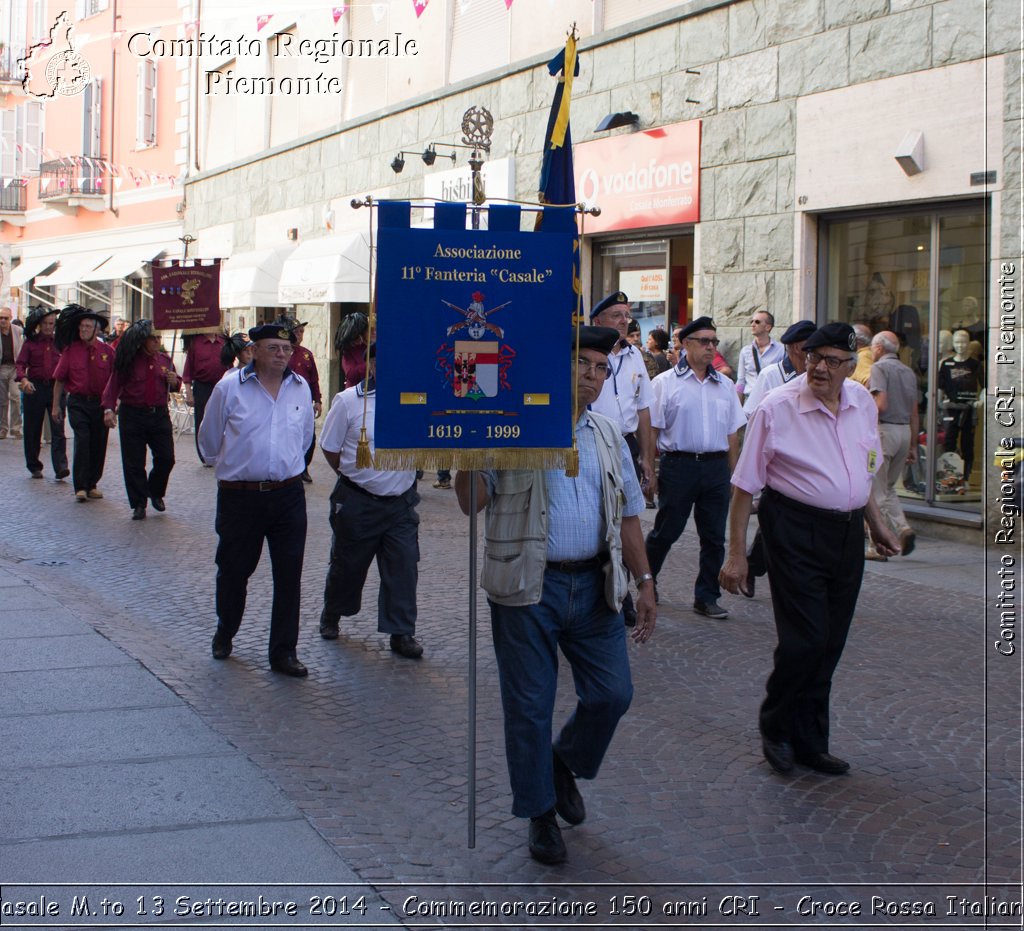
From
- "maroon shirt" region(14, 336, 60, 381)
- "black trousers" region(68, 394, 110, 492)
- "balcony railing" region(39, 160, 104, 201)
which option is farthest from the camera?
"balcony railing" region(39, 160, 104, 201)

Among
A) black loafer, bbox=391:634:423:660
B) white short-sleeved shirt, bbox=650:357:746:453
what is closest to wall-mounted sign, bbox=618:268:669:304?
white short-sleeved shirt, bbox=650:357:746:453

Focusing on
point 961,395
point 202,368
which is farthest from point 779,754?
point 202,368

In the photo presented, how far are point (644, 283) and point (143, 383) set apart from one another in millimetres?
6752

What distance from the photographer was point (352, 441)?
7.43 m

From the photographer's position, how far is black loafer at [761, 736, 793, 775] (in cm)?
541

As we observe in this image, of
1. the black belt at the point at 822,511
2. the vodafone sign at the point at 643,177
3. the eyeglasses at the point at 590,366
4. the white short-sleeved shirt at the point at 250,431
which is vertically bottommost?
the black belt at the point at 822,511

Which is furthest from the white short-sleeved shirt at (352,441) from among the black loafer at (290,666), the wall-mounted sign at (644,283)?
→ the wall-mounted sign at (644,283)

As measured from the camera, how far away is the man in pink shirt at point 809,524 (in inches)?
211

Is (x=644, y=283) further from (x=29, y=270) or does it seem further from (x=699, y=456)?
(x=29, y=270)

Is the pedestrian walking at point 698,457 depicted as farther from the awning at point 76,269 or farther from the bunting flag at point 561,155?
the awning at point 76,269

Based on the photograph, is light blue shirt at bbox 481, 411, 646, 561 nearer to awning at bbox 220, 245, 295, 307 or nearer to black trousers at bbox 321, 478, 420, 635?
black trousers at bbox 321, 478, 420, 635

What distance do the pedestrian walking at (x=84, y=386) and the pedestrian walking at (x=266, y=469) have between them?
282 inches

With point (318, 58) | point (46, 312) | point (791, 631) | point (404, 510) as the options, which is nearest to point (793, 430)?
point (791, 631)

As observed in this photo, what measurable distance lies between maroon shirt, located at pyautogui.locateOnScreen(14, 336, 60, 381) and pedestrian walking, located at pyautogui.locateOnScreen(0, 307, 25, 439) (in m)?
2.58
